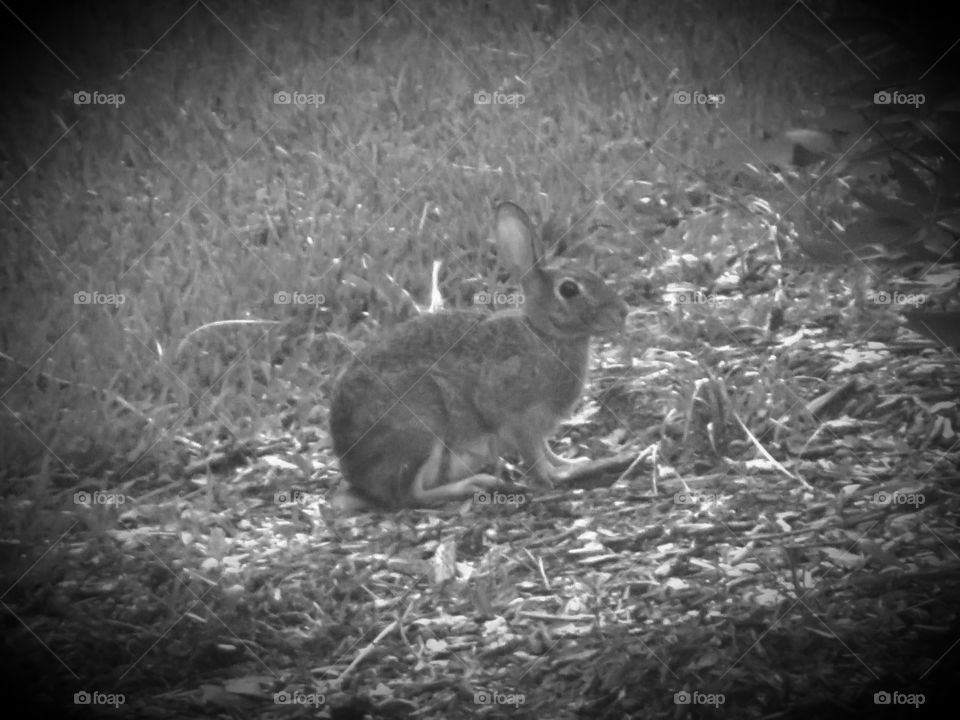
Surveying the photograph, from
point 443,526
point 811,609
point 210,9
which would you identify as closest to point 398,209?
point 210,9

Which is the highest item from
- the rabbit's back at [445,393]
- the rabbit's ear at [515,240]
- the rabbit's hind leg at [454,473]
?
the rabbit's ear at [515,240]

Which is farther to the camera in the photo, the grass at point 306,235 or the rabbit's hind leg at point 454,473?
the rabbit's hind leg at point 454,473

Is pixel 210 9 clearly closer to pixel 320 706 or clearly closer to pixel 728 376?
pixel 728 376

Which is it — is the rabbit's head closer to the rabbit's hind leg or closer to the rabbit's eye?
the rabbit's eye

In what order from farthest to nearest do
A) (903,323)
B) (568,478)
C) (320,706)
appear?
(903,323), (568,478), (320,706)

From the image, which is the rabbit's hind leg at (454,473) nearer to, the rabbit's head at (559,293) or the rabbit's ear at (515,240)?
the rabbit's head at (559,293)

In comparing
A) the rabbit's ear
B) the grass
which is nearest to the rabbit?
the rabbit's ear

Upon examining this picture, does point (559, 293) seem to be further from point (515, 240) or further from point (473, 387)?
point (473, 387)

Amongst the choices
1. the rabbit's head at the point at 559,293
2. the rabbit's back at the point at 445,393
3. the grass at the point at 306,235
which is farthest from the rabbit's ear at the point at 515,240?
the grass at the point at 306,235
